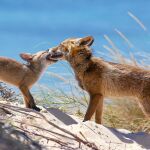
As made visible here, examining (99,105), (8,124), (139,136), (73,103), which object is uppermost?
(73,103)

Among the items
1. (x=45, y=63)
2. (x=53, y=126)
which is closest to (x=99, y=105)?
(x=45, y=63)

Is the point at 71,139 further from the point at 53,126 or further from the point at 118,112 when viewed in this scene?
the point at 118,112

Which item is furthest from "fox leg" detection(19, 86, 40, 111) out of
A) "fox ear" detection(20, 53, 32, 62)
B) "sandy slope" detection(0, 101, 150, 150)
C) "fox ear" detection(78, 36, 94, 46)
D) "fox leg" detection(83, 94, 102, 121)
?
"fox ear" detection(78, 36, 94, 46)

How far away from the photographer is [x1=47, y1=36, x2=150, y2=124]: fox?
23.8ft

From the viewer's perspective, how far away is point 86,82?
760 cm

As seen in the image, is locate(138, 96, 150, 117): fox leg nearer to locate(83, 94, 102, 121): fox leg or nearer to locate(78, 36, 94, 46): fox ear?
locate(83, 94, 102, 121): fox leg

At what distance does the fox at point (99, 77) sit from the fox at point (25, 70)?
493 mm

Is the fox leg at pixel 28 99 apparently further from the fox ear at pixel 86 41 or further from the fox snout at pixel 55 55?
the fox ear at pixel 86 41

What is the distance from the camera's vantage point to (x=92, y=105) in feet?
23.9

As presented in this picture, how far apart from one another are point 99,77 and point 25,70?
1.37 meters

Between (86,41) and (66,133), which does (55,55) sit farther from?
(66,133)

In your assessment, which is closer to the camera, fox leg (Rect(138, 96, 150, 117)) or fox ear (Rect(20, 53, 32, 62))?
fox leg (Rect(138, 96, 150, 117))

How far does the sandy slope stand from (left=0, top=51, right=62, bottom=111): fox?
96 centimetres

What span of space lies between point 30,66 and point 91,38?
1.33 meters
